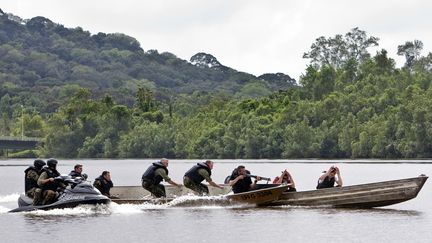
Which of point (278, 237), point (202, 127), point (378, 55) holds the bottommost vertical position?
point (278, 237)

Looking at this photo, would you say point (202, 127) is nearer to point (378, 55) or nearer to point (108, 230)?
point (378, 55)

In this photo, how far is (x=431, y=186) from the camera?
241 feet

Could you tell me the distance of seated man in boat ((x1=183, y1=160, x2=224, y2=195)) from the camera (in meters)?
47.6

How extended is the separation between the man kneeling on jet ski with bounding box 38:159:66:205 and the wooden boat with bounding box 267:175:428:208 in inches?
380

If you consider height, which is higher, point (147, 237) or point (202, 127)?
point (202, 127)

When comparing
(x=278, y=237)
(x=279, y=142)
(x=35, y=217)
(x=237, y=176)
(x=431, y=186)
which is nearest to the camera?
(x=278, y=237)

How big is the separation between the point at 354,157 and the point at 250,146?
67.2ft

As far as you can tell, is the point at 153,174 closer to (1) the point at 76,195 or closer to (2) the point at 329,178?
(1) the point at 76,195

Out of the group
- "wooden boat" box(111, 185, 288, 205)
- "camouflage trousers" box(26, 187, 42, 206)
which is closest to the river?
"wooden boat" box(111, 185, 288, 205)

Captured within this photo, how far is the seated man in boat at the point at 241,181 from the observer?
4738 cm

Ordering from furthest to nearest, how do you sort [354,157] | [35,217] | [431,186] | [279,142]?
[279,142]
[354,157]
[431,186]
[35,217]

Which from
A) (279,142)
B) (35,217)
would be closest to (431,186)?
(35,217)

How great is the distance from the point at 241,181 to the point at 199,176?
1.83m

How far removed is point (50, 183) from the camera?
4400cm
